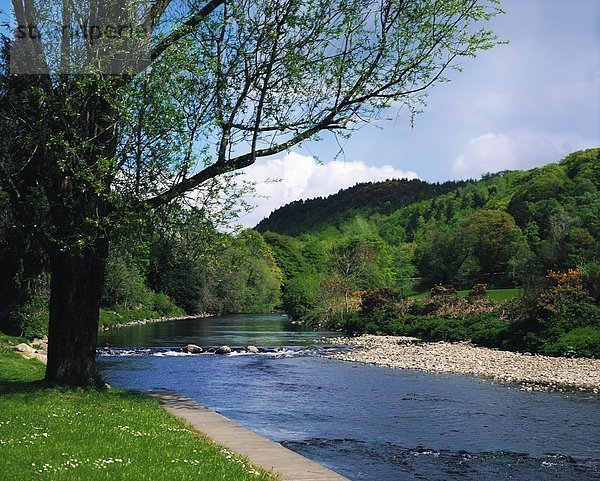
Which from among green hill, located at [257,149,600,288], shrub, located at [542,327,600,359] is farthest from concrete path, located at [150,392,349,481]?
green hill, located at [257,149,600,288]

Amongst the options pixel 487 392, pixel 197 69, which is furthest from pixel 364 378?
pixel 197 69

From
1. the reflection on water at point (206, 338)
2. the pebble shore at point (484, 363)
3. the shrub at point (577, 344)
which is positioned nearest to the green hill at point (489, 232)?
the pebble shore at point (484, 363)

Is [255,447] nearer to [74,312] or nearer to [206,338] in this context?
[74,312]

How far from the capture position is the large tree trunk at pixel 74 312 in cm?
1502

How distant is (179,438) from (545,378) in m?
17.9

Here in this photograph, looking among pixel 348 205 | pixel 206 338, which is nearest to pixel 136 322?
pixel 206 338

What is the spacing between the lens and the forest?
1641cm

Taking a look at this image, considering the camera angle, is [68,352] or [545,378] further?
[545,378]

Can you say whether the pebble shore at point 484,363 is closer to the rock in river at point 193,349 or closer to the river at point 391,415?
the river at point 391,415

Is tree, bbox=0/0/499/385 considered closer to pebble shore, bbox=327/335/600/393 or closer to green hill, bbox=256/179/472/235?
pebble shore, bbox=327/335/600/393

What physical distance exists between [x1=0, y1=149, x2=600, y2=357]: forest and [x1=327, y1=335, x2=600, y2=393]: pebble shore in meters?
1.99

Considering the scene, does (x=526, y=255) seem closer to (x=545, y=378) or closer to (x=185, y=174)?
(x=545, y=378)

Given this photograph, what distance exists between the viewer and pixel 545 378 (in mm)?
24562

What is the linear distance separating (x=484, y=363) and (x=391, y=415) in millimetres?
12856
